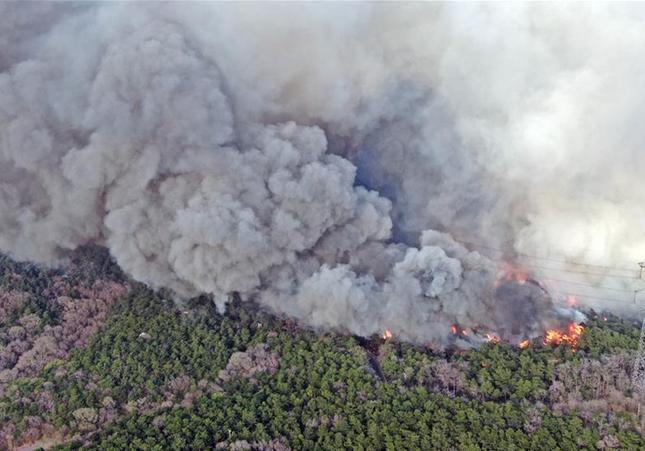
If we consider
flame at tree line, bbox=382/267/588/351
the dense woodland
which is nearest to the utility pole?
the dense woodland

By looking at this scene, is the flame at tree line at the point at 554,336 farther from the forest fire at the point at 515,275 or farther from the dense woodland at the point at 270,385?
the forest fire at the point at 515,275

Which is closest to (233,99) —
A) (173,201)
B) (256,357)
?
(173,201)

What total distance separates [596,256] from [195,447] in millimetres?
19740

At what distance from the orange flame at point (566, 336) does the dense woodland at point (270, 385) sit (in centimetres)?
39

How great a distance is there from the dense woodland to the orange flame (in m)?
0.39

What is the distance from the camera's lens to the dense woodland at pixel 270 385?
22.9 meters

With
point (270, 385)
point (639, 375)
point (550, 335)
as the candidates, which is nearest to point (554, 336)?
point (550, 335)

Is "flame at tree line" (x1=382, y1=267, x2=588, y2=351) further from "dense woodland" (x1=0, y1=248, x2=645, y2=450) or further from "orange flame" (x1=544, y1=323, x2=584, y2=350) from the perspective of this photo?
"dense woodland" (x1=0, y1=248, x2=645, y2=450)

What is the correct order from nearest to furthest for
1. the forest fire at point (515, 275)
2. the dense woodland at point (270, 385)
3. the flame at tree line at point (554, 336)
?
1. the dense woodland at point (270, 385)
2. the flame at tree line at point (554, 336)
3. the forest fire at point (515, 275)

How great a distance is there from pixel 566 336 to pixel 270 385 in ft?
38.2

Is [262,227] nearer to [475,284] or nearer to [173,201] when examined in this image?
[173,201]

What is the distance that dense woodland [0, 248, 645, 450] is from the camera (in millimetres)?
→ 22859

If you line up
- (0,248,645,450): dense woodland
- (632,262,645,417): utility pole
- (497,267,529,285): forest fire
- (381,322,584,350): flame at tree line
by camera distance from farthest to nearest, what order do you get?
(497,267,529,285): forest fire
(381,322,584,350): flame at tree line
(632,262,645,417): utility pole
(0,248,645,450): dense woodland

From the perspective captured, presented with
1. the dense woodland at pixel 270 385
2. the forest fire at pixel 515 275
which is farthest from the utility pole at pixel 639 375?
the forest fire at pixel 515 275
